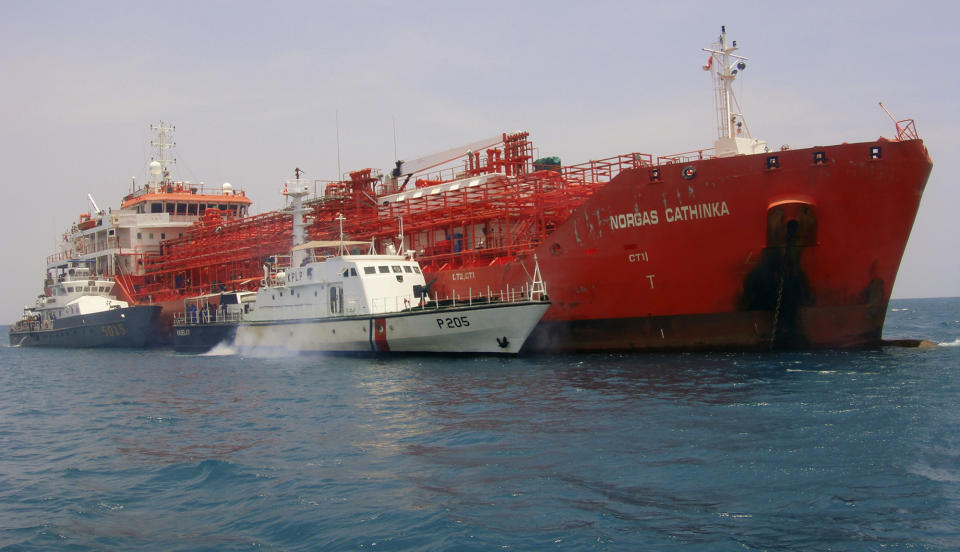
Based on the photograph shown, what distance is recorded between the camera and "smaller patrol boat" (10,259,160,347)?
4081 centimetres

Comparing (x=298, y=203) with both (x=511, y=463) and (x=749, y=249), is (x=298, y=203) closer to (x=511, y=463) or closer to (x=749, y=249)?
(x=749, y=249)

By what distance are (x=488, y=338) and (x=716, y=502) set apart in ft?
49.2

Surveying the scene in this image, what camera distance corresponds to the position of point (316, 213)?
1524 inches

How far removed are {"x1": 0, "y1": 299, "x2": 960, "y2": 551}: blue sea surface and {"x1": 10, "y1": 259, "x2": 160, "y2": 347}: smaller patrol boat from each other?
21.3 meters

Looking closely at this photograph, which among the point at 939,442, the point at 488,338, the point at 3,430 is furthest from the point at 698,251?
the point at 3,430

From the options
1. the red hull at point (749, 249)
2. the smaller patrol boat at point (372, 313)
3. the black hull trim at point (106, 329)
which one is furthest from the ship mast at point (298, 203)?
the red hull at point (749, 249)

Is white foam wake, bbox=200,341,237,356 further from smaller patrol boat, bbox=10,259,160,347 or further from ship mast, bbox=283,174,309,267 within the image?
smaller patrol boat, bbox=10,259,160,347

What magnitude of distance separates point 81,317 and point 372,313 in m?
25.4

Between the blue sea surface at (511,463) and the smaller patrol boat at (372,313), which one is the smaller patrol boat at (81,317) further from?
the blue sea surface at (511,463)

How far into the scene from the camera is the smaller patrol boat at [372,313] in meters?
23.6

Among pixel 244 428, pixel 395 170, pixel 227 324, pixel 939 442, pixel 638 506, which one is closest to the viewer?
pixel 638 506

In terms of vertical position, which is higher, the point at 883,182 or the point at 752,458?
the point at 883,182

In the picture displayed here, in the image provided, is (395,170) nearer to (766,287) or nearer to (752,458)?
(766,287)

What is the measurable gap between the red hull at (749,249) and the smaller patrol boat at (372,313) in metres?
2.65
